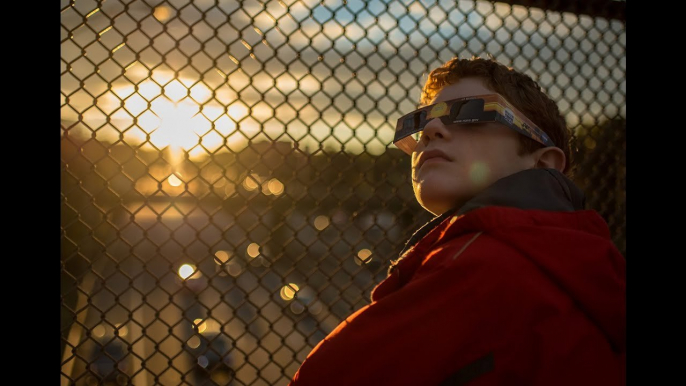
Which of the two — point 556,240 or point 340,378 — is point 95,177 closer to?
point 340,378

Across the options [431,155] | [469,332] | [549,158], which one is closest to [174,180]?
[431,155]

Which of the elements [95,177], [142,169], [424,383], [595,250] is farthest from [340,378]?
[95,177]

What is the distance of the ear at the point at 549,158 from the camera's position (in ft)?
5.79

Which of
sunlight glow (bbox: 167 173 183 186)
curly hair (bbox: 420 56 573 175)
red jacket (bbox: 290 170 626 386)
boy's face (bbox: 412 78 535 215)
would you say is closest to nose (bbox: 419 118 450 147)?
boy's face (bbox: 412 78 535 215)

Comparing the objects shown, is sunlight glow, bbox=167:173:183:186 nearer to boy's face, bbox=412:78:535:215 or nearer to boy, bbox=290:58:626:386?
boy's face, bbox=412:78:535:215

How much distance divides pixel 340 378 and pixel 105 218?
1.80 metres

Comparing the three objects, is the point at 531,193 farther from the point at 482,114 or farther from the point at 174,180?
the point at 174,180

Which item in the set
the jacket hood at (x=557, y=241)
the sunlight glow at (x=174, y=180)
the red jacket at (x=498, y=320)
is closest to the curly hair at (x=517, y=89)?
the jacket hood at (x=557, y=241)

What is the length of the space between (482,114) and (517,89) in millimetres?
297

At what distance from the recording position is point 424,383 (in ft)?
3.49

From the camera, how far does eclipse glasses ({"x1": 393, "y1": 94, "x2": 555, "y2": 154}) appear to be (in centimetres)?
164

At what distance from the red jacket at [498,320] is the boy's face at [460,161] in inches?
15.0

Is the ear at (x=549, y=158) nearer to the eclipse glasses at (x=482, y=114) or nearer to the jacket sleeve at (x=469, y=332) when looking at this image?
the eclipse glasses at (x=482, y=114)

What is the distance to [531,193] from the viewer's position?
1.37 metres
